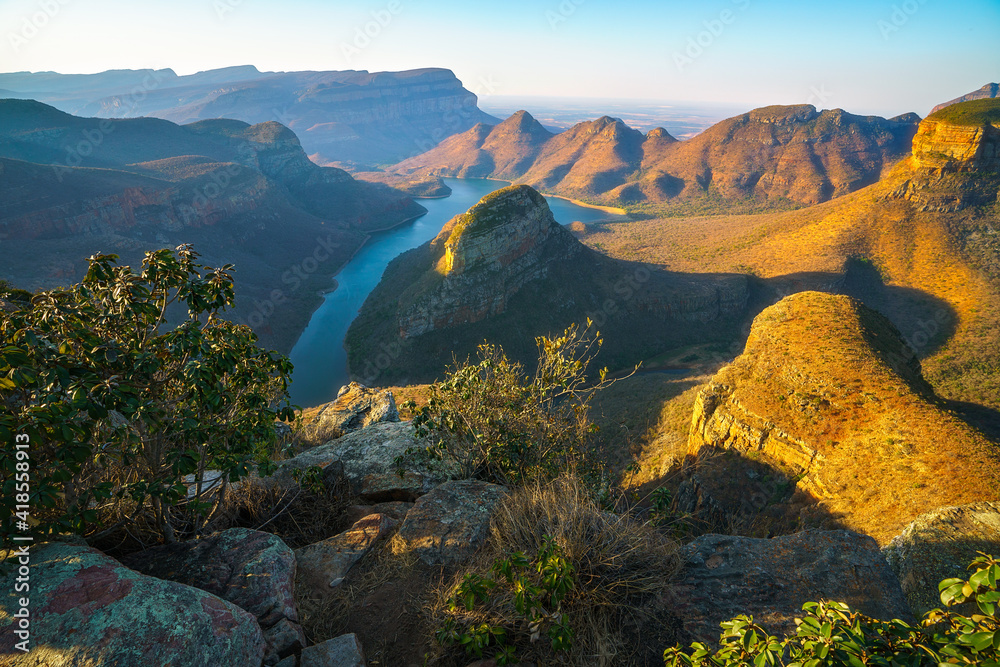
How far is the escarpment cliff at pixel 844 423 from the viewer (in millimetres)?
13242

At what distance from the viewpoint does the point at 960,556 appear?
811cm

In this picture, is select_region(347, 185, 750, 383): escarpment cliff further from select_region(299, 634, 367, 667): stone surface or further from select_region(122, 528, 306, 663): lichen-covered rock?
select_region(299, 634, 367, 667): stone surface

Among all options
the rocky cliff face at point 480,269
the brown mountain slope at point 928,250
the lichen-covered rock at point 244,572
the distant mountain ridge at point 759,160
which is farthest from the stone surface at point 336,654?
the distant mountain ridge at point 759,160

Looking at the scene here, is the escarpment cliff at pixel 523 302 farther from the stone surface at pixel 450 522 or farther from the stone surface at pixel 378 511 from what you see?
the stone surface at pixel 450 522

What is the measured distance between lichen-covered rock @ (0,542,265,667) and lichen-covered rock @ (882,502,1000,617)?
1001 cm

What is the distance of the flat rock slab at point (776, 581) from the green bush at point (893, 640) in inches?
94.4

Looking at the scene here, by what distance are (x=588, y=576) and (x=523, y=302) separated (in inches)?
2070

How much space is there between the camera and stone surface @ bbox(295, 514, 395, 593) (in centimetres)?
602

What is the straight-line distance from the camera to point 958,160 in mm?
54062

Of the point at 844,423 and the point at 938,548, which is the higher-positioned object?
the point at 938,548

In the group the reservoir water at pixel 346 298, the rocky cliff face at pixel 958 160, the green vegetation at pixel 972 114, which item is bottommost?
the reservoir water at pixel 346 298

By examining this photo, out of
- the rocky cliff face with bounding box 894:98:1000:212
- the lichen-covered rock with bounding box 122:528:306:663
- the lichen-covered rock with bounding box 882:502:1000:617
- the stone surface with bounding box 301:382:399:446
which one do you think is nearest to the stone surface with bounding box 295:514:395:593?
the lichen-covered rock with bounding box 122:528:306:663

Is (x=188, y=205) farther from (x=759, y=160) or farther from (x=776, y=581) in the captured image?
(x=759, y=160)

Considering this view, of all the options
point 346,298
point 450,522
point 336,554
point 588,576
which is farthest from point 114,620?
point 346,298
